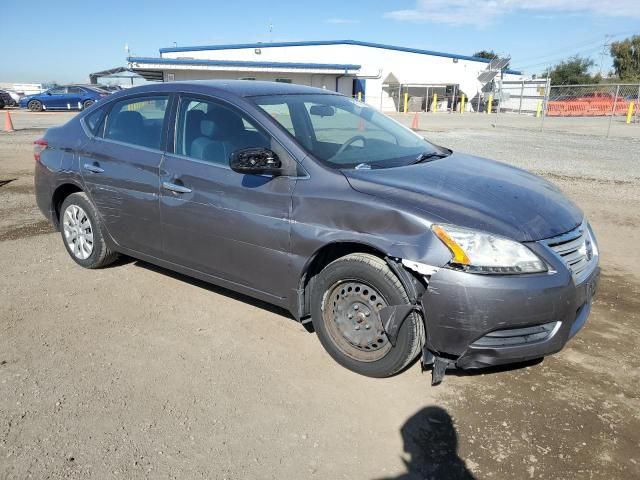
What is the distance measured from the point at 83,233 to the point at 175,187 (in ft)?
5.12

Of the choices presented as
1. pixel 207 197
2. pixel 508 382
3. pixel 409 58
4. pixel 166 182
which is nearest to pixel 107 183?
pixel 166 182

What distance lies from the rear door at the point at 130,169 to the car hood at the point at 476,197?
174cm

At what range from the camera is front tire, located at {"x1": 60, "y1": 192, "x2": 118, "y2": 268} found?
4730 mm

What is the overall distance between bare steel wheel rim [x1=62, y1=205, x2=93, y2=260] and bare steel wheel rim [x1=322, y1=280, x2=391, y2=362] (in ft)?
8.83

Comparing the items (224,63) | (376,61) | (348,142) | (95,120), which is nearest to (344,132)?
(348,142)

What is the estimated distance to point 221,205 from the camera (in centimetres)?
365

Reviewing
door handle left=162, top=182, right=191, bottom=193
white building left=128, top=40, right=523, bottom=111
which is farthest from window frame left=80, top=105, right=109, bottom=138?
white building left=128, top=40, right=523, bottom=111

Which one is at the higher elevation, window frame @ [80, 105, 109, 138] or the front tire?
window frame @ [80, 105, 109, 138]

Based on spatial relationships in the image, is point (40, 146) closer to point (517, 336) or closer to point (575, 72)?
point (517, 336)

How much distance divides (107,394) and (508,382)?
2.47 meters

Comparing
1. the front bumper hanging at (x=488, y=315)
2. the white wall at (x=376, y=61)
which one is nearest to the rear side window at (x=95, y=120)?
the front bumper hanging at (x=488, y=315)

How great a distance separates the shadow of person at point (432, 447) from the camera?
2.48 m

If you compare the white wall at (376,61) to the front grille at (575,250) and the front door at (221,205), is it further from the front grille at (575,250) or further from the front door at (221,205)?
the front grille at (575,250)

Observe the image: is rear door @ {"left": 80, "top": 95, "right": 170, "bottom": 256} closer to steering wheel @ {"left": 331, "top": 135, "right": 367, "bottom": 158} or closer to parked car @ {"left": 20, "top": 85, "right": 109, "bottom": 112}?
steering wheel @ {"left": 331, "top": 135, "right": 367, "bottom": 158}
